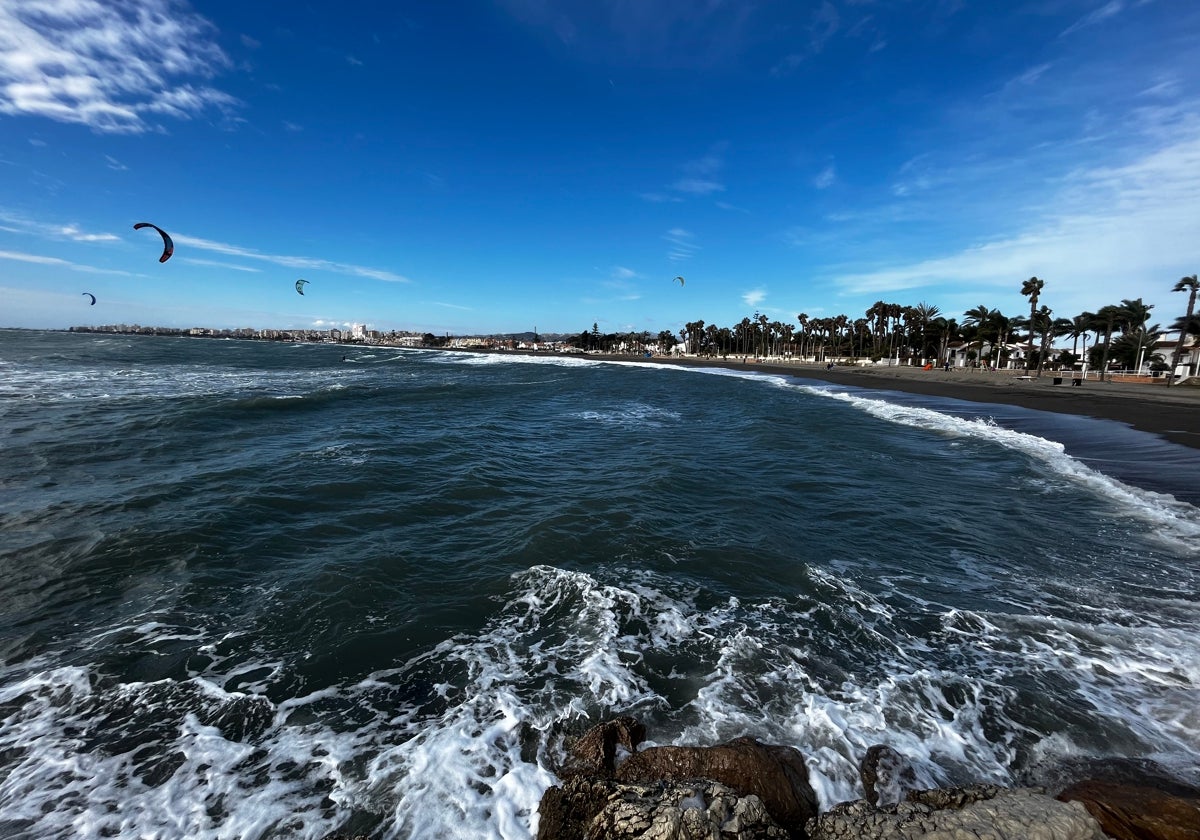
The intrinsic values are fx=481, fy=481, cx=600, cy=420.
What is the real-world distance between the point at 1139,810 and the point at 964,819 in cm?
133

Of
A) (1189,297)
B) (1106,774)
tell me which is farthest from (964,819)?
(1189,297)

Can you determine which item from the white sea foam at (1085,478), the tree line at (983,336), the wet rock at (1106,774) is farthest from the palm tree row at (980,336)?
the wet rock at (1106,774)

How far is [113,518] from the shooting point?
920 centimetres

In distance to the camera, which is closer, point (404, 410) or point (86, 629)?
point (86, 629)

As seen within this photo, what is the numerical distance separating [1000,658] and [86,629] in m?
11.2

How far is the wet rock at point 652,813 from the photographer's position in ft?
9.82

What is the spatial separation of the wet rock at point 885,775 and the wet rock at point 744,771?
19.6 inches

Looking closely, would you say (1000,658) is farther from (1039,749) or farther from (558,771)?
(558,771)

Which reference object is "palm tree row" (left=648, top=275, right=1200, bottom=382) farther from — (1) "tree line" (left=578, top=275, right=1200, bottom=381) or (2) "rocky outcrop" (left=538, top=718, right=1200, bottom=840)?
(2) "rocky outcrop" (left=538, top=718, right=1200, bottom=840)

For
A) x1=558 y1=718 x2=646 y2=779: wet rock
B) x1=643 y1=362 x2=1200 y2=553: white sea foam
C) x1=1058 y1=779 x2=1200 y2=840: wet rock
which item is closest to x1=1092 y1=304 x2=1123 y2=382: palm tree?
x1=643 y1=362 x2=1200 y2=553: white sea foam

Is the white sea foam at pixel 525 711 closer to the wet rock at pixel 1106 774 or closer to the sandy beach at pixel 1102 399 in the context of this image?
the wet rock at pixel 1106 774

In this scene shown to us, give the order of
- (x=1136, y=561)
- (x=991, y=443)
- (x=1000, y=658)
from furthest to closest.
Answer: (x=991, y=443) → (x=1136, y=561) → (x=1000, y=658)

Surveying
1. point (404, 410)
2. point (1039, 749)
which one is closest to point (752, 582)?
point (1039, 749)

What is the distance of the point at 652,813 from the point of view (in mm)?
3100
